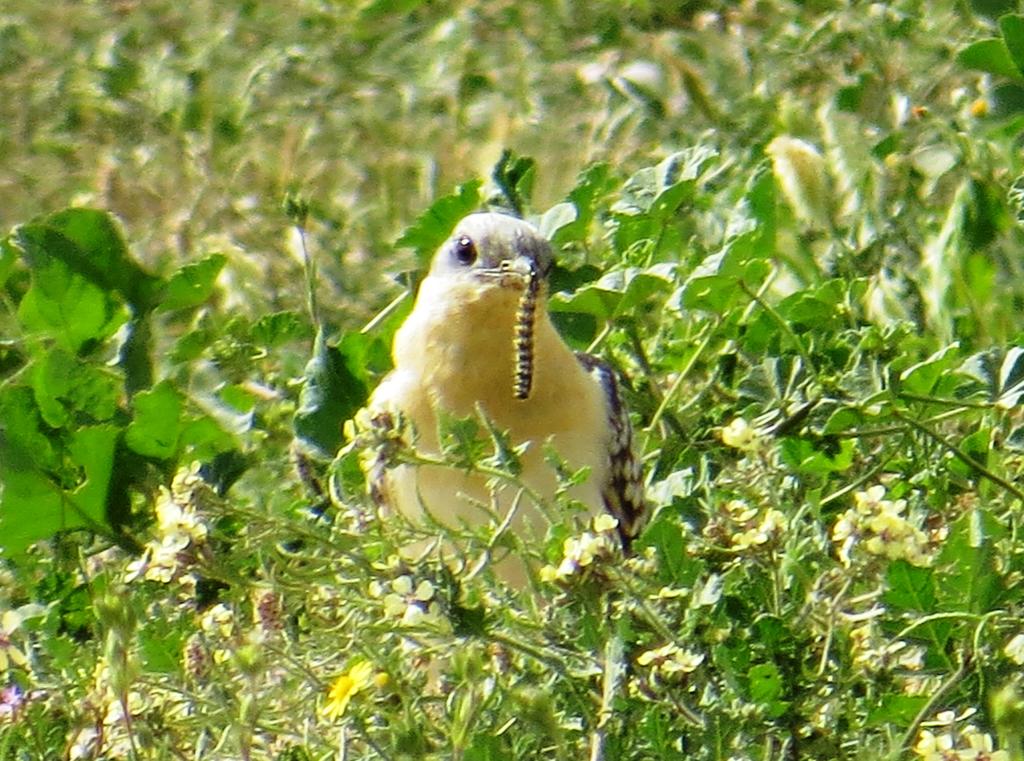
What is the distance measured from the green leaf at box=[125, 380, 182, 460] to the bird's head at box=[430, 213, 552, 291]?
34.3 inches

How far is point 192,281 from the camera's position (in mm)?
4277

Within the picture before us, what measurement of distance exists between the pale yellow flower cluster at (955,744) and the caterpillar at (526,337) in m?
1.57

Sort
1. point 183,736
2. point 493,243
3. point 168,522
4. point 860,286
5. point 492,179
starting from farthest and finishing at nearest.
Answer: point 492,179
point 493,243
point 860,286
point 183,736
point 168,522

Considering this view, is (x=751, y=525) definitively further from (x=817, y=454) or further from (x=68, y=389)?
(x=68, y=389)

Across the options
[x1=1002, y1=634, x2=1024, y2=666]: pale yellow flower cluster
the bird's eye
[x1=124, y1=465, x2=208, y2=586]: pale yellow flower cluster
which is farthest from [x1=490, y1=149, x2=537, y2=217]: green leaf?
[x1=1002, y1=634, x2=1024, y2=666]: pale yellow flower cluster

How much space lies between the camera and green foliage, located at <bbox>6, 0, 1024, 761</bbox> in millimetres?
2811

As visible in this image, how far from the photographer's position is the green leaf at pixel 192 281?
4273 mm

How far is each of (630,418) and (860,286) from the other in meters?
0.62

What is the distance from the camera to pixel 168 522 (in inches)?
110

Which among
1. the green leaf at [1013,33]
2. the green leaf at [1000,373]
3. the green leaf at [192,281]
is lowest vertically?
the green leaf at [192,281]

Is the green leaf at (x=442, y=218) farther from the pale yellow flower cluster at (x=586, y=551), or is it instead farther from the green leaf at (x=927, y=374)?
the pale yellow flower cluster at (x=586, y=551)

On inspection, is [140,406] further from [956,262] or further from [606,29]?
[606,29]

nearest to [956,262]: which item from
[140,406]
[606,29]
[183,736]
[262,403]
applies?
[262,403]

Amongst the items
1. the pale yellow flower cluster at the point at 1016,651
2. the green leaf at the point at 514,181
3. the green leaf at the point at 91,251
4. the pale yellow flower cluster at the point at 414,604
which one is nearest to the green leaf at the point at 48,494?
the green leaf at the point at 91,251
